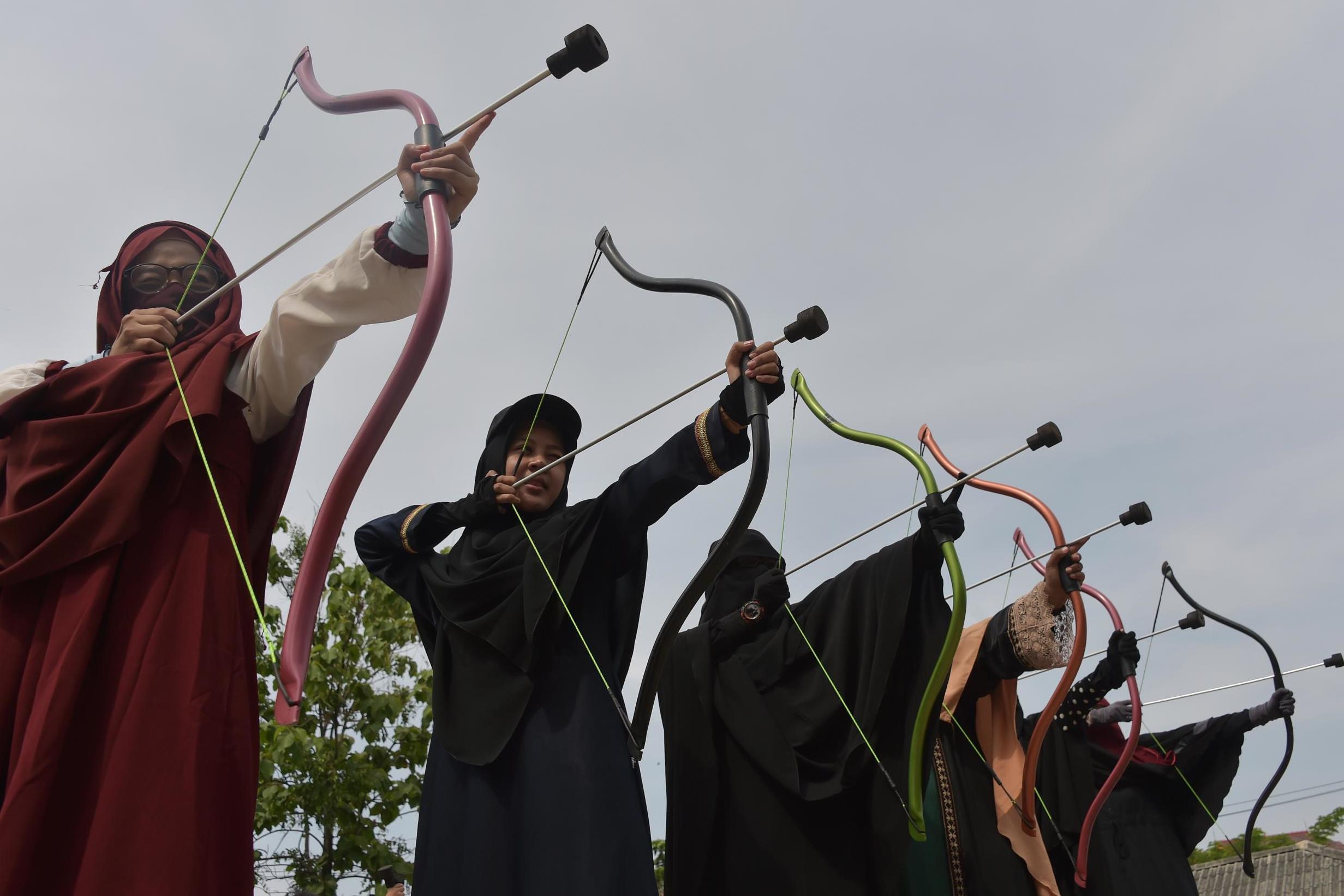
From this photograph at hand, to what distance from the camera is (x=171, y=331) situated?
1983mm

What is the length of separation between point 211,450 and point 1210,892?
10.3 m

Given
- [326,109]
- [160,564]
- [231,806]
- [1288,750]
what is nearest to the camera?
[231,806]

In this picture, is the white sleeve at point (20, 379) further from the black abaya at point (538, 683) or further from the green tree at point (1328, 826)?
the green tree at point (1328, 826)

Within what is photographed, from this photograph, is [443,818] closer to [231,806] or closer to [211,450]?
[231,806]

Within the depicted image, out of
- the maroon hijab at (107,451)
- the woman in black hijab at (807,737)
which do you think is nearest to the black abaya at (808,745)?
the woman in black hijab at (807,737)

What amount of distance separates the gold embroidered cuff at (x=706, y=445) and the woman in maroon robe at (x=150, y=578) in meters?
0.71

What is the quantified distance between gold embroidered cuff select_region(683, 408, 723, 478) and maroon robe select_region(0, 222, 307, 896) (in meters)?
0.84

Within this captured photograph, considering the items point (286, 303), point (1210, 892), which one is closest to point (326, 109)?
point (286, 303)

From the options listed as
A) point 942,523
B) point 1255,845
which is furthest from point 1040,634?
point 1255,845

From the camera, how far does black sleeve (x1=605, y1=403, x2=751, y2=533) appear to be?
7.59 ft

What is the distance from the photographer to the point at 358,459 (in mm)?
1687

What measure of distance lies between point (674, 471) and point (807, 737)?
1128mm

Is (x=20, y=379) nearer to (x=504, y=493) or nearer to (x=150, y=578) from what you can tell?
(x=150, y=578)

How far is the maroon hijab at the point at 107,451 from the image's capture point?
1745 millimetres
